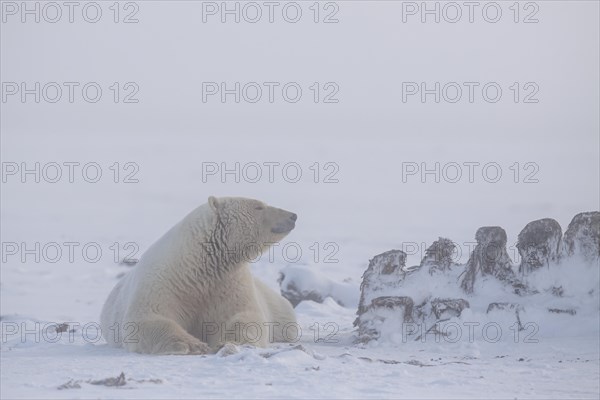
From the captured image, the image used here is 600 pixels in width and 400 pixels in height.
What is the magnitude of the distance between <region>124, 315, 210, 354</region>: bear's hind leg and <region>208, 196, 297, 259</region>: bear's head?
123 centimetres

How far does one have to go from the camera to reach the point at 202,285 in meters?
10.3

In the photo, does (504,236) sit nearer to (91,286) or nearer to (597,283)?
(597,283)

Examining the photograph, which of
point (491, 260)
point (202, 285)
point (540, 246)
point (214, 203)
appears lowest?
point (202, 285)

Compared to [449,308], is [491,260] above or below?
above

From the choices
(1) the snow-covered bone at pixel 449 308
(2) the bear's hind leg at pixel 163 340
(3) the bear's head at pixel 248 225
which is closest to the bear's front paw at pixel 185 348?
(2) the bear's hind leg at pixel 163 340

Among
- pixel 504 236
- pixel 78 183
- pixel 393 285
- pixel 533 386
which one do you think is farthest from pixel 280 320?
pixel 78 183

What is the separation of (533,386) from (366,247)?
736 inches

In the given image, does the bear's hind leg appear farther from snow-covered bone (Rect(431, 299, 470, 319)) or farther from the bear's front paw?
snow-covered bone (Rect(431, 299, 470, 319))

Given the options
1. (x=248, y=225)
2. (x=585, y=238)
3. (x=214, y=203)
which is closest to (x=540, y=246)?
(x=585, y=238)

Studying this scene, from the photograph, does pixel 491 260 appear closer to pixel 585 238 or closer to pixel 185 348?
pixel 585 238

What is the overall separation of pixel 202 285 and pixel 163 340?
1.08m

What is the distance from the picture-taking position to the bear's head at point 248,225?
34.6ft

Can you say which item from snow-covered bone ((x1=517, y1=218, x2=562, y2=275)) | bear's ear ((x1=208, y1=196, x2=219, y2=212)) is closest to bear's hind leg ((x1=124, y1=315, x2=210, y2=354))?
bear's ear ((x1=208, y1=196, x2=219, y2=212))

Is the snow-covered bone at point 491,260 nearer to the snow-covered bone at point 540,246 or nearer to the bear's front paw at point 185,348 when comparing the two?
the snow-covered bone at point 540,246
